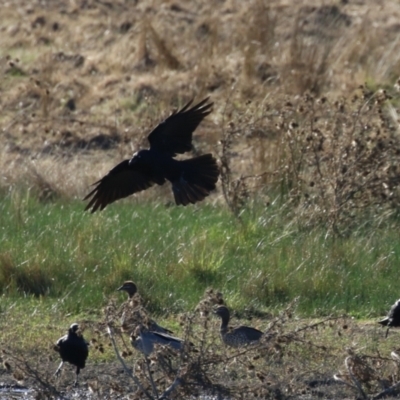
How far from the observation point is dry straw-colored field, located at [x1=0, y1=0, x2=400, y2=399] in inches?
286

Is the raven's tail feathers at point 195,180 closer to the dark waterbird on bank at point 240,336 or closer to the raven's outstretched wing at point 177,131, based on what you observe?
the raven's outstretched wing at point 177,131

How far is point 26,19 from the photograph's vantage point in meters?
19.2

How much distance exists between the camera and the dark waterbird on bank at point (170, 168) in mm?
8627

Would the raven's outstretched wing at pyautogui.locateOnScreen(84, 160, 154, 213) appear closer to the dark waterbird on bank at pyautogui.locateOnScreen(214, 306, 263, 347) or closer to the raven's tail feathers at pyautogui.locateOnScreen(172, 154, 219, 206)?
the raven's tail feathers at pyautogui.locateOnScreen(172, 154, 219, 206)

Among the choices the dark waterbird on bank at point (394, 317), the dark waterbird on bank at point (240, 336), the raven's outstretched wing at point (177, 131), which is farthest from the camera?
the raven's outstretched wing at point (177, 131)

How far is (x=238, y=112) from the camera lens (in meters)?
12.8

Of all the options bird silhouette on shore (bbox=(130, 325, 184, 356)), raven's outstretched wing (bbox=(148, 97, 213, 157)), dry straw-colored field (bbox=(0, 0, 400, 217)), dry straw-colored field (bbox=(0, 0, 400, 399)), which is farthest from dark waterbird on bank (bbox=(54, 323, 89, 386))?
dry straw-colored field (bbox=(0, 0, 400, 217))

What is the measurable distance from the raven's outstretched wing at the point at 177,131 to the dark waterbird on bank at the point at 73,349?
73.1 inches

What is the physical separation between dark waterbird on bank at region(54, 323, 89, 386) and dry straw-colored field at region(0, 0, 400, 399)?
0.54 feet

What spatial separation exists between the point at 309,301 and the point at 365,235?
5.45 feet

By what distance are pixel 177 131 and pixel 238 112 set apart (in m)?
4.17

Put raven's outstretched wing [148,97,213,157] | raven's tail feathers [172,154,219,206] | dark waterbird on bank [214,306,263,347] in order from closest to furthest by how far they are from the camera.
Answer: dark waterbird on bank [214,306,263,347]
raven's outstretched wing [148,97,213,157]
raven's tail feathers [172,154,219,206]

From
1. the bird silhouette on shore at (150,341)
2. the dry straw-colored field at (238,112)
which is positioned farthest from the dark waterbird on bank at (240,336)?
the bird silhouette on shore at (150,341)

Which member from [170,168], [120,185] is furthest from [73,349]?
[120,185]
